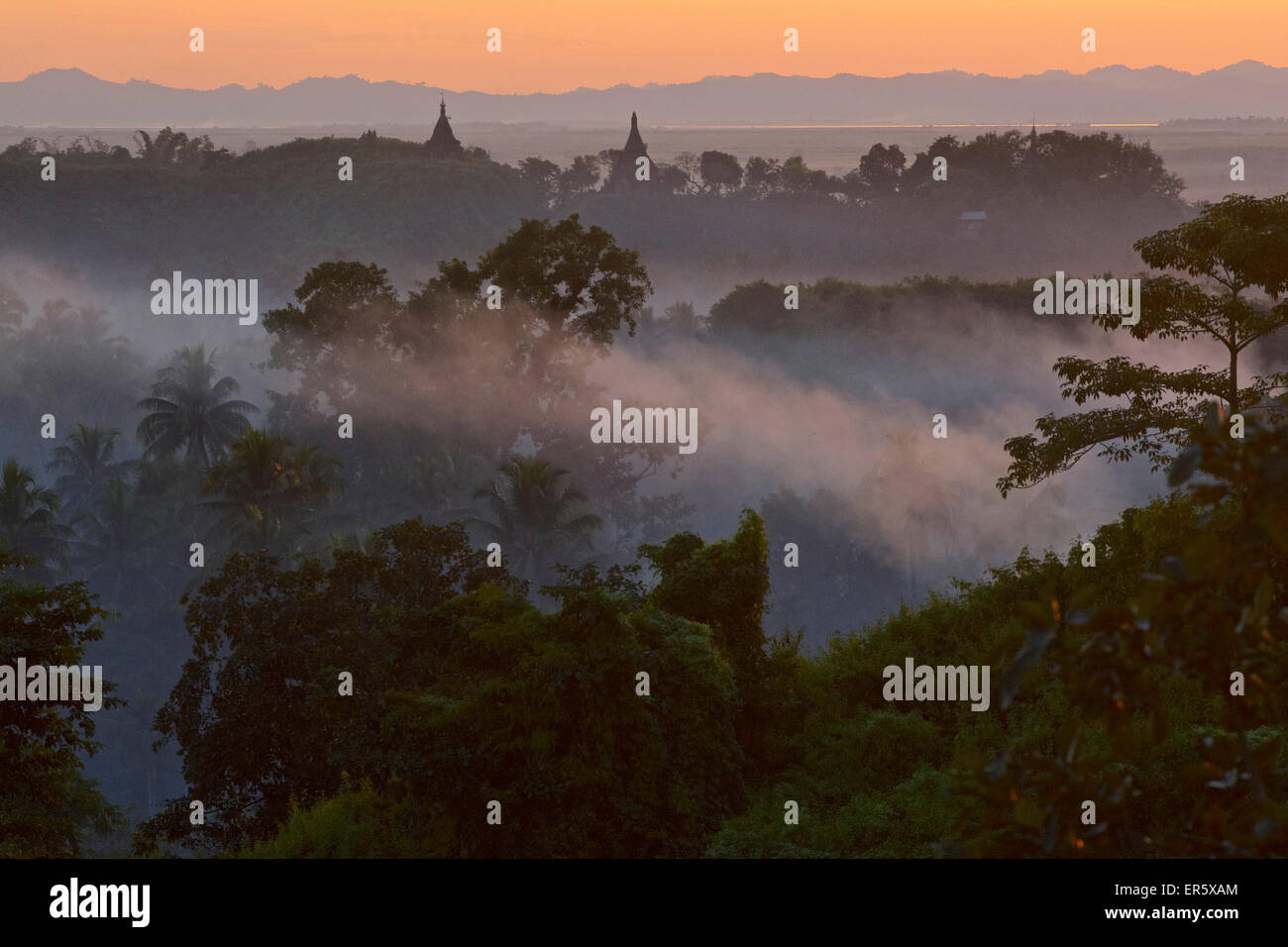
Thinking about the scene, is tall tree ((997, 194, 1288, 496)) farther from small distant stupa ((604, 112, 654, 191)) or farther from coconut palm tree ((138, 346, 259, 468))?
small distant stupa ((604, 112, 654, 191))

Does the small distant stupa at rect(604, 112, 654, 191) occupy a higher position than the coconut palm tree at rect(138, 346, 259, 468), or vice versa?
the small distant stupa at rect(604, 112, 654, 191)

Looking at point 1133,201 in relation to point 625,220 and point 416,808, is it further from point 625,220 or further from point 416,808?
point 416,808

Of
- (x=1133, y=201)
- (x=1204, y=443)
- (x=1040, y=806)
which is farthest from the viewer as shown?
(x=1133, y=201)

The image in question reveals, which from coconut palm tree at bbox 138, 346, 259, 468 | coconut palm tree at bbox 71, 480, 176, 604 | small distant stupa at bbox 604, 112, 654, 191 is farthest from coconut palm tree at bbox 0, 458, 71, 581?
small distant stupa at bbox 604, 112, 654, 191

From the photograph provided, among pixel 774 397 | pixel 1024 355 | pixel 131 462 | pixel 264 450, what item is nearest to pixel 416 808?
pixel 264 450

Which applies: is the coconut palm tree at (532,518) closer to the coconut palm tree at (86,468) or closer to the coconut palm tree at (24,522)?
the coconut palm tree at (24,522)

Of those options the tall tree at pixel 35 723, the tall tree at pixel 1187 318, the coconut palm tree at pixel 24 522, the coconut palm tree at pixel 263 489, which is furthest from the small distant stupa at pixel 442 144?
the tall tree at pixel 35 723


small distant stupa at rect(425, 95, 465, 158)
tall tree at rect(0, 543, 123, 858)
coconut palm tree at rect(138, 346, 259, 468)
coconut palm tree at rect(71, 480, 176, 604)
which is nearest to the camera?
tall tree at rect(0, 543, 123, 858)

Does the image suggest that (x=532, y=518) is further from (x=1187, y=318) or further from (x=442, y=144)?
(x=442, y=144)
